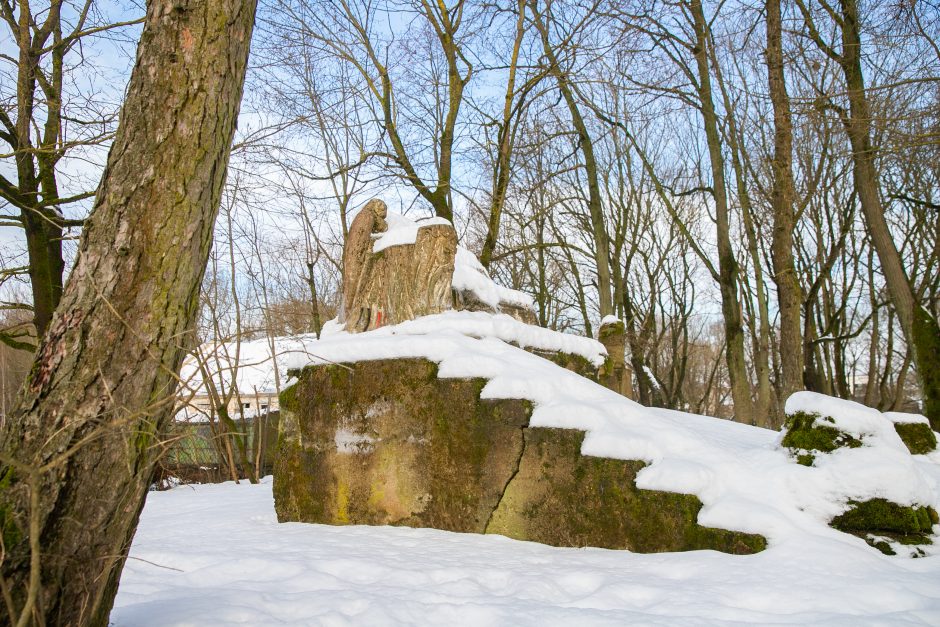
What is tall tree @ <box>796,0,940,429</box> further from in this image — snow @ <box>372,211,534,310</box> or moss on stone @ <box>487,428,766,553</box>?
moss on stone @ <box>487,428,766,553</box>

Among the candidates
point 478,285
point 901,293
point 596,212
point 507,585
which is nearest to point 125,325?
point 507,585

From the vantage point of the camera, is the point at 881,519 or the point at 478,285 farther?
the point at 478,285

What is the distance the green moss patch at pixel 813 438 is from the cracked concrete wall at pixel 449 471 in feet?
2.79

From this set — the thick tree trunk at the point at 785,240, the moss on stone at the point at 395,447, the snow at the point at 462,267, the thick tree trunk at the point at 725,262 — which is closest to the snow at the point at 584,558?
the moss on stone at the point at 395,447

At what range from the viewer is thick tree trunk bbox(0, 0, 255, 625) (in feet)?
6.36

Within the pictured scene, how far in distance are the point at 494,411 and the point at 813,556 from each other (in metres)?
2.06

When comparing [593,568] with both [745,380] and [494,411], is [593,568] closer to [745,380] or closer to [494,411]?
[494,411]

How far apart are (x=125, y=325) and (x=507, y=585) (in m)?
2.15

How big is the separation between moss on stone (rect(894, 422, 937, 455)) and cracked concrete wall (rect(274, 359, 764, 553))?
3.30 meters

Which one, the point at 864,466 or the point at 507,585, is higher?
the point at 864,466

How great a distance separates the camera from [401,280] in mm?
6230

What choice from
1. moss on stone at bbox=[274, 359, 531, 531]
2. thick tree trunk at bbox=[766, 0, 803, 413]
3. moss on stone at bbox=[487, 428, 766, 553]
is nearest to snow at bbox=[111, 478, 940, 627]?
moss on stone at bbox=[487, 428, 766, 553]

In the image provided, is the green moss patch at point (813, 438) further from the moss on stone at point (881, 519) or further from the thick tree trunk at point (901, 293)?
the thick tree trunk at point (901, 293)

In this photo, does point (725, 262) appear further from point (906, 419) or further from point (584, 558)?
point (584, 558)
